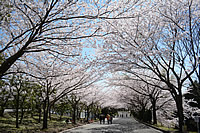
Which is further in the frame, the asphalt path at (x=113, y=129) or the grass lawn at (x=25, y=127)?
the asphalt path at (x=113, y=129)

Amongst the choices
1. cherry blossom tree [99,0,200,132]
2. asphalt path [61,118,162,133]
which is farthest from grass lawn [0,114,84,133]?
cherry blossom tree [99,0,200,132]

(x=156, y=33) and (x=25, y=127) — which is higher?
(x=156, y=33)

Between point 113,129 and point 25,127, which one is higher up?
point 25,127

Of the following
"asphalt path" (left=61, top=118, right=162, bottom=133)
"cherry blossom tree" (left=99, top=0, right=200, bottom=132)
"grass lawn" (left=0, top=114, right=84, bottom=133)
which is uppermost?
"cherry blossom tree" (left=99, top=0, right=200, bottom=132)

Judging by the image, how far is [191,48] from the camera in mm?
10547

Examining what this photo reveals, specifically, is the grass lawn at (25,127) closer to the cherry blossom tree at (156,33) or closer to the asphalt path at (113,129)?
the asphalt path at (113,129)

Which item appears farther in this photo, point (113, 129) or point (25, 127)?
point (113, 129)

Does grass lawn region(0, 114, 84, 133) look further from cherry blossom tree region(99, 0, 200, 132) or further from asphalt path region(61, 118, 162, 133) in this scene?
cherry blossom tree region(99, 0, 200, 132)

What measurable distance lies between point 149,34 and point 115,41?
202cm

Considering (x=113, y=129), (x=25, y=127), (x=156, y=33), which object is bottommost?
(x=113, y=129)

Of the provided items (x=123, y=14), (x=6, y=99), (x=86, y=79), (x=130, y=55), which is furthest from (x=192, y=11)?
(x=6, y=99)

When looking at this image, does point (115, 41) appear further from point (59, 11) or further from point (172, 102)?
point (172, 102)

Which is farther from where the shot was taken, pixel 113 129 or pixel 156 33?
pixel 113 129

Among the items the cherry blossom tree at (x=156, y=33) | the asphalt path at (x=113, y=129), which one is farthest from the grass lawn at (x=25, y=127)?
the cherry blossom tree at (x=156, y=33)
